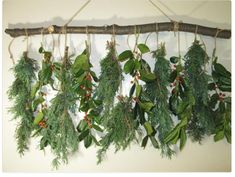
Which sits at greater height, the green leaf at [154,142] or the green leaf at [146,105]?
the green leaf at [146,105]

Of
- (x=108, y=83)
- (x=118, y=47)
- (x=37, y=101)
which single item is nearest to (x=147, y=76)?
(x=108, y=83)

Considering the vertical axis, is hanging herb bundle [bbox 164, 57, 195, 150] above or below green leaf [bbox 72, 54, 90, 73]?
below

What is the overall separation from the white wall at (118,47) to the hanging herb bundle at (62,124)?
0.19 metres

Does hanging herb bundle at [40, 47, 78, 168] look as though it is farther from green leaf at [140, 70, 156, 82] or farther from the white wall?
green leaf at [140, 70, 156, 82]

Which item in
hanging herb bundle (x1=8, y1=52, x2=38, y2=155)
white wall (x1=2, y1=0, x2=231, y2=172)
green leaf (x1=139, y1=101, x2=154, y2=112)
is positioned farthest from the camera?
white wall (x1=2, y1=0, x2=231, y2=172)

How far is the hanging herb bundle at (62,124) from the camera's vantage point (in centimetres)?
130

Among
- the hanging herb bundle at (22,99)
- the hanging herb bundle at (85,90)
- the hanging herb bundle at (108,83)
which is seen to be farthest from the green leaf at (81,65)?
the hanging herb bundle at (22,99)

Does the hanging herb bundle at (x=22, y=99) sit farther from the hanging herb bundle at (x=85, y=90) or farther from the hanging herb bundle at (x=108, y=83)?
the hanging herb bundle at (x=108, y=83)

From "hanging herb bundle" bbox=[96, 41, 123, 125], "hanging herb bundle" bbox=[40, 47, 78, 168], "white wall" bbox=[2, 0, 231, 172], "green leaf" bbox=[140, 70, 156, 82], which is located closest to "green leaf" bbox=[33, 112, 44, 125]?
"hanging herb bundle" bbox=[40, 47, 78, 168]

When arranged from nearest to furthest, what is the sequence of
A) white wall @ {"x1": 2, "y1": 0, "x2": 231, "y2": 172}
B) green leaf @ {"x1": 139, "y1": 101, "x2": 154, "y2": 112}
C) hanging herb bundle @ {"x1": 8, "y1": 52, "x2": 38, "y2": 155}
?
1. green leaf @ {"x1": 139, "y1": 101, "x2": 154, "y2": 112}
2. hanging herb bundle @ {"x1": 8, "y1": 52, "x2": 38, "y2": 155}
3. white wall @ {"x1": 2, "y1": 0, "x2": 231, "y2": 172}

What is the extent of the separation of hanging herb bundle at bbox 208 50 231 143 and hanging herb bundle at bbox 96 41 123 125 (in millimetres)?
573

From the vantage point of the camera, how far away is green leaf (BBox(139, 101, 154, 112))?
1271 millimetres

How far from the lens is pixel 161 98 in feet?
4.31
